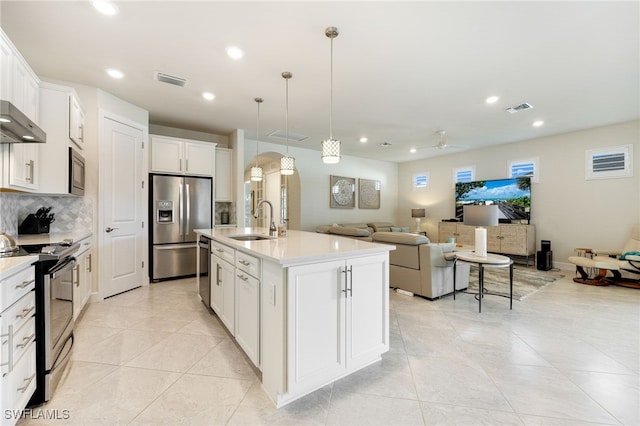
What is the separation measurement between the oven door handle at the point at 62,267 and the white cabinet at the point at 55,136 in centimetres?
104

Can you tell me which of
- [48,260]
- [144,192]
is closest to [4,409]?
[48,260]

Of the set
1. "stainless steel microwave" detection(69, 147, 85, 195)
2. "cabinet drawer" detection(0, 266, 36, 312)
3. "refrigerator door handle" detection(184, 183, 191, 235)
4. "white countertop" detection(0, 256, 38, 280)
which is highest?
"stainless steel microwave" detection(69, 147, 85, 195)

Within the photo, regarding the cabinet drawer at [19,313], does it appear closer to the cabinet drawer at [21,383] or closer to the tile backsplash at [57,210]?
the cabinet drawer at [21,383]

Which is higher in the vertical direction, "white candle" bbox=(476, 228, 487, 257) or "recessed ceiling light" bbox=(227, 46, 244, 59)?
"recessed ceiling light" bbox=(227, 46, 244, 59)

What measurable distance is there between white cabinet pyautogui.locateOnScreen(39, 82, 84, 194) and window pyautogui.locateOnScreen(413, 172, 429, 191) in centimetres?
775

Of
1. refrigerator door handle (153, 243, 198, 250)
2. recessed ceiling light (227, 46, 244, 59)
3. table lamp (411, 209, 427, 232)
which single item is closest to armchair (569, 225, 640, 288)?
table lamp (411, 209, 427, 232)

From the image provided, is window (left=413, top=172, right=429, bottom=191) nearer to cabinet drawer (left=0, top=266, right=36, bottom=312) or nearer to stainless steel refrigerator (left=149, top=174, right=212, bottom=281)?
stainless steel refrigerator (left=149, top=174, right=212, bottom=281)

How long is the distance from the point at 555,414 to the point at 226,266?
8.19 ft

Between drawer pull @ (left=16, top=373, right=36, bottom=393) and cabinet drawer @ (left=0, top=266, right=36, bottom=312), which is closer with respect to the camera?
cabinet drawer @ (left=0, top=266, right=36, bottom=312)

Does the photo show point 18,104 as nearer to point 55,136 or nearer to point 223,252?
point 55,136

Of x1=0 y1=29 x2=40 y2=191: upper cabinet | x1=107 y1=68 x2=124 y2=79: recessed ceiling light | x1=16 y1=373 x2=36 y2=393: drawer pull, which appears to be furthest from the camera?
x1=107 y1=68 x2=124 y2=79: recessed ceiling light

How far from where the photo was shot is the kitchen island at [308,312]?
1625 millimetres

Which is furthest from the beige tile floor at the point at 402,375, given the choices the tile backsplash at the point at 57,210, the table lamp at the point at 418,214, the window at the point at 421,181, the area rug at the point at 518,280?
the window at the point at 421,181

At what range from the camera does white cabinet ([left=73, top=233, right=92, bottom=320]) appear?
2.62 metres
